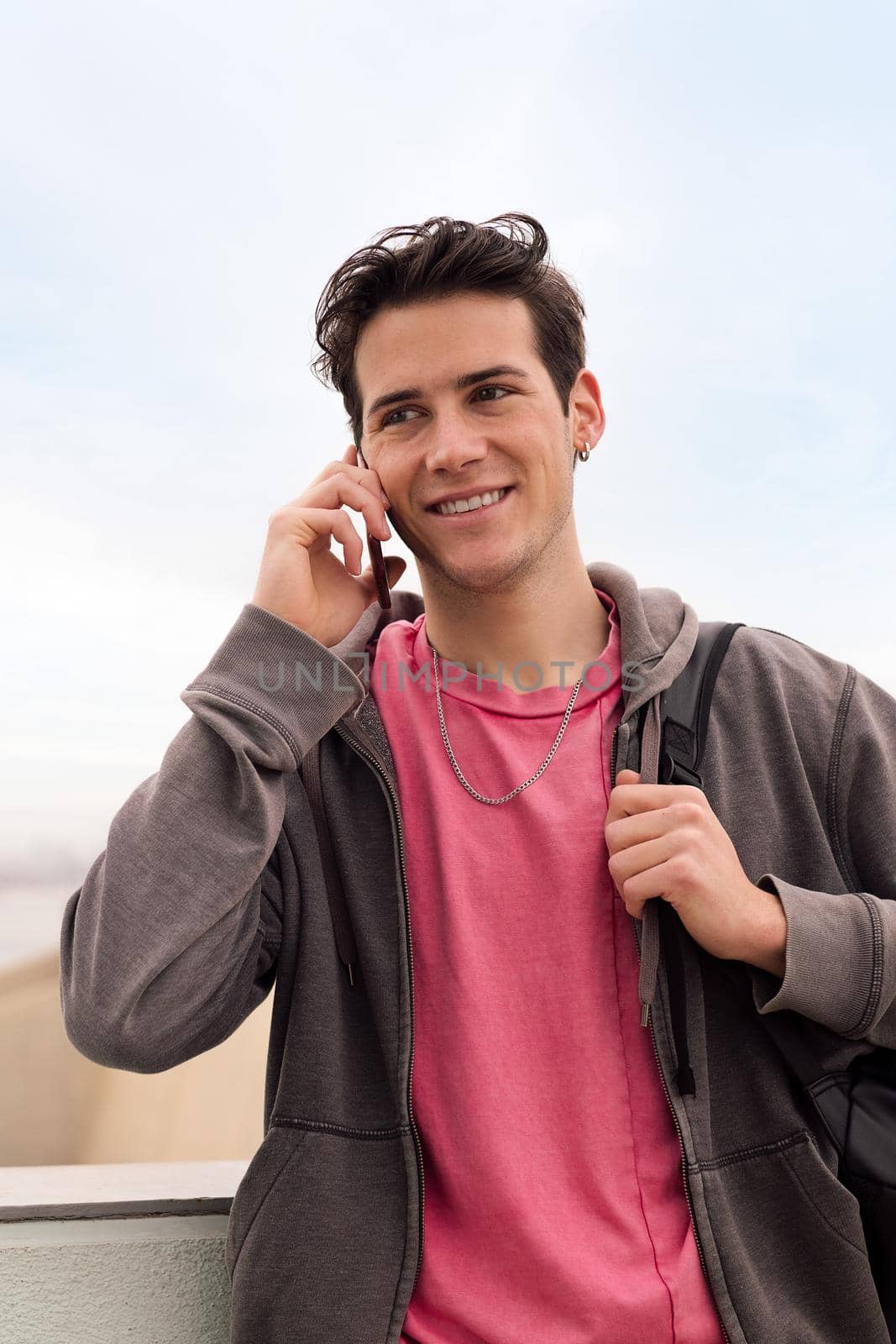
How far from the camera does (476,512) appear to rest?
166 cm

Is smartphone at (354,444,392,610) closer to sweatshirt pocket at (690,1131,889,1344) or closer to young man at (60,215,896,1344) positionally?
young man at (60,215,896,1344)

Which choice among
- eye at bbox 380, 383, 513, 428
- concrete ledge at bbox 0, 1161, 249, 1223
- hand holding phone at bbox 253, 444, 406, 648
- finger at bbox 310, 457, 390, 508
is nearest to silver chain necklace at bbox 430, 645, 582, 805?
hand holding phone at bbox 253, 444, 406, 648

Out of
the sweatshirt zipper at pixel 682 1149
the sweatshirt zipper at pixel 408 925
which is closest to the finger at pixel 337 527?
the sweatshirt zipper at pixel 408 925

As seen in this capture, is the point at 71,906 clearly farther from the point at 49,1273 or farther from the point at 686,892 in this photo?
the point at 686,892

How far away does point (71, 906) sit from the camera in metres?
1.43

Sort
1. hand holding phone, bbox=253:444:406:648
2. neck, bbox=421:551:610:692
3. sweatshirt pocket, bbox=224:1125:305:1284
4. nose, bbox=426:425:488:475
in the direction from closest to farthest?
sweatshirt pocket, bbox=224:1125:305:1284, hand holding phone, bbox=253:444:406:648, nose, bbox=426:425:488:475, neck, bbox=421:551:610:692

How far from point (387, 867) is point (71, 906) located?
1.49 feet

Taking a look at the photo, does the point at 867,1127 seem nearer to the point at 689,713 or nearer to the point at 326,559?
the point at 689,713

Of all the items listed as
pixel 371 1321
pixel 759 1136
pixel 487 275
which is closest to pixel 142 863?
pixel 371 1321

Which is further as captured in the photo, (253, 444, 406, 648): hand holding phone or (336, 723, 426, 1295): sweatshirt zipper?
(253, 444, 406, 648): hand holding phone

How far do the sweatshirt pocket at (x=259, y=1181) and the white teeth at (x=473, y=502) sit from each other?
969 millimetres

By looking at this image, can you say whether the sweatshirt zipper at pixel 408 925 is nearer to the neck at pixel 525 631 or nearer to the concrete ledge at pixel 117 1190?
the neck at pixel 525 631

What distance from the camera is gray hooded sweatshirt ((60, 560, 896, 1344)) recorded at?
1.31 m

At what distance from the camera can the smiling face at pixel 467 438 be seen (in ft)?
5.45
